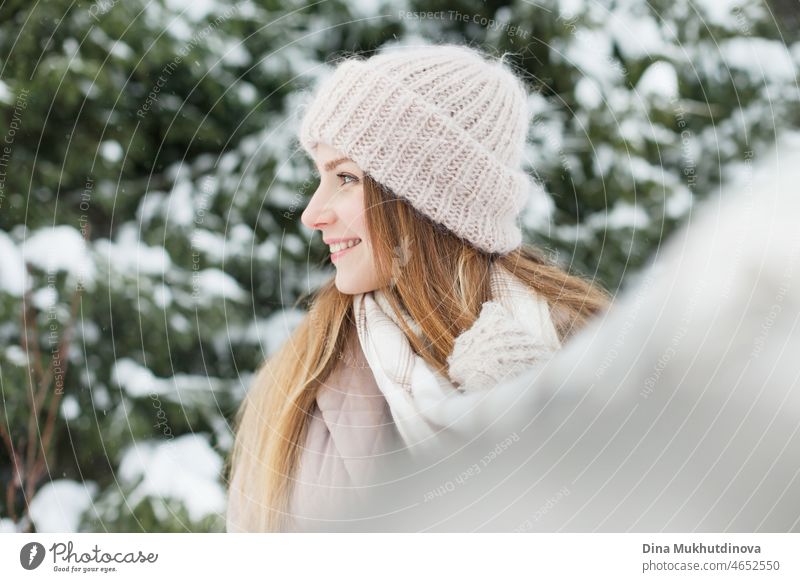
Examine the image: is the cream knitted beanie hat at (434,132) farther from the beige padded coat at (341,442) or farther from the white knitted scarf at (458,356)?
the beige padded coat at (341,442)

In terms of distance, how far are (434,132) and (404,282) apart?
150 millimetres

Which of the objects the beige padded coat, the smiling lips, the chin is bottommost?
the beige padded coat

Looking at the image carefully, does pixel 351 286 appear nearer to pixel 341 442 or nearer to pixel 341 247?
pixel 341 247

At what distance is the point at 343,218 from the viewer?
73 cm

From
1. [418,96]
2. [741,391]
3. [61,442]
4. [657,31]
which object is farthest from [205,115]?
[741,391]

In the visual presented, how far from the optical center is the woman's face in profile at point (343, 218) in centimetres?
71

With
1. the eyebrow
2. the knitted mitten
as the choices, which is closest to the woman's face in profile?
the eyebrow

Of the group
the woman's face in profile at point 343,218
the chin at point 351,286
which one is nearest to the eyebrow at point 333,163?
the woman's face in profile at point 343,218

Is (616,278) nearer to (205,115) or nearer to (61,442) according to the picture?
(205,115)

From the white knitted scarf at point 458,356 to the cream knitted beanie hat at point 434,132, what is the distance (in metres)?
0.06

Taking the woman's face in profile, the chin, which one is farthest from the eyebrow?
the chin

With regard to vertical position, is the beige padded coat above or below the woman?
below

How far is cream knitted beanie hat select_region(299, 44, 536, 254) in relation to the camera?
0.67m

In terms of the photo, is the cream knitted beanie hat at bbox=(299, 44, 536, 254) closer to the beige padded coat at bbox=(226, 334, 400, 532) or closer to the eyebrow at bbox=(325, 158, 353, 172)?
the eyebrow at bbox=(325, 158, 353, 172)
